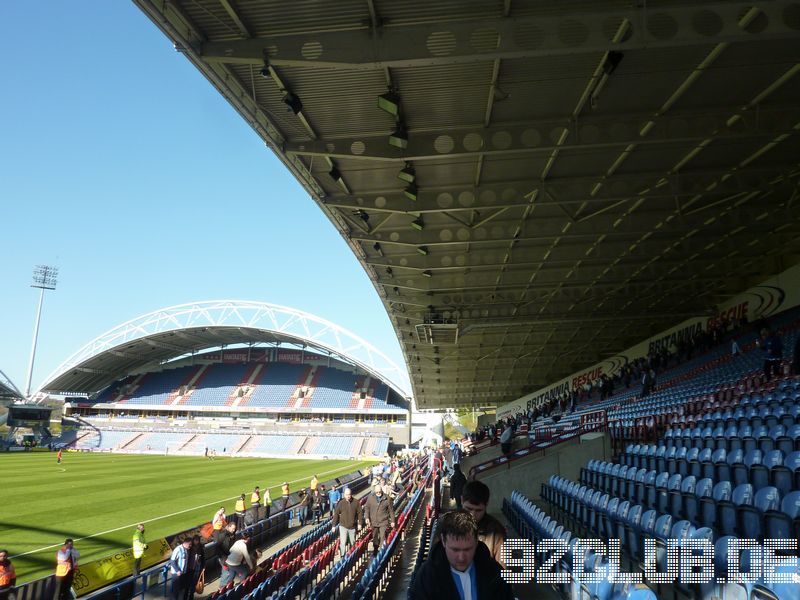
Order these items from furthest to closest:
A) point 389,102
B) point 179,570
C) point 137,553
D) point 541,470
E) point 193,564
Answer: point 541,470, point 137,553, point 193,564, point 179,570, point 389,102

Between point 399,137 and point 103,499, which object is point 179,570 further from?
point 103,499

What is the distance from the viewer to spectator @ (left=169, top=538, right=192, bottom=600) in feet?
28.2

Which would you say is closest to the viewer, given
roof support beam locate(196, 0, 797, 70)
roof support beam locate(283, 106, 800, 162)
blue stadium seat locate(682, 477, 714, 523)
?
blue stadium seat locate(682, 477, 714, 523)

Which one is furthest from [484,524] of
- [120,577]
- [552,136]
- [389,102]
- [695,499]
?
[120,577]

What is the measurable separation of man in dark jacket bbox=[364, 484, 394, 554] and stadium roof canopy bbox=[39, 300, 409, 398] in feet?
158

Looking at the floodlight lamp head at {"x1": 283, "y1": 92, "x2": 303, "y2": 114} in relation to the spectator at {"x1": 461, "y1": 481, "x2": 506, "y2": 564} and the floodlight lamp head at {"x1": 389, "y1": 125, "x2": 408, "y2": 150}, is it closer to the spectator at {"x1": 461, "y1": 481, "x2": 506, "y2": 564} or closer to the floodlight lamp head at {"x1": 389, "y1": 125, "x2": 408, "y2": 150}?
the floodlight lamp head at {"x1": 389, "y1": 125, "x2": 408, "y2": 150}

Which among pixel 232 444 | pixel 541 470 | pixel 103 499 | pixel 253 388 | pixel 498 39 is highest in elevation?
pixel 498 39

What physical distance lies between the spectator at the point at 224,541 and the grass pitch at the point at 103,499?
11.7 feet

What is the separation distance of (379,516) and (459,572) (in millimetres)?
8567

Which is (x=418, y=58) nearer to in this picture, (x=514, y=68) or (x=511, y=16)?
(x=511, y=16)

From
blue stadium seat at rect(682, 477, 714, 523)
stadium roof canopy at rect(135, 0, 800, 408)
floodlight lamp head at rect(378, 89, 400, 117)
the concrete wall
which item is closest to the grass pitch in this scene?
the concrete wall

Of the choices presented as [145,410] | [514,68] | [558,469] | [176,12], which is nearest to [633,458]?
[558,469]

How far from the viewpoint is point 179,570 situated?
8594mm

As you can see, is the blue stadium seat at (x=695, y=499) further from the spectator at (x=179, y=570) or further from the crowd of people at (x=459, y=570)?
the spectator at (x=179, y=570)
